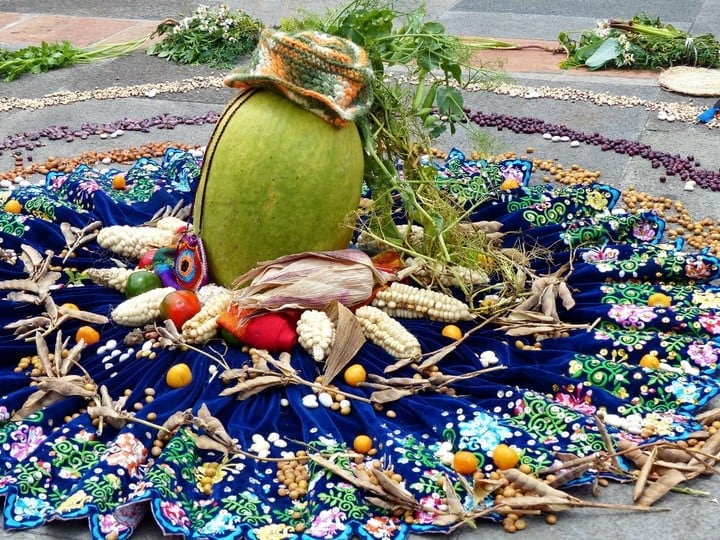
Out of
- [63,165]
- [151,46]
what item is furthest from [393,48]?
[151,46]

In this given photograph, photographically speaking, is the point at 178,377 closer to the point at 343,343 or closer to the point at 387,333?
the point at 343,343

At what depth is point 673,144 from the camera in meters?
5.92

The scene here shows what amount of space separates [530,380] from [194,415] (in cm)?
127

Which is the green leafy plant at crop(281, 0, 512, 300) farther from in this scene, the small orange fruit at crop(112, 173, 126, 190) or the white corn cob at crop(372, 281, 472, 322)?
the small orange fruit at crop(112, 173, 126, 190)

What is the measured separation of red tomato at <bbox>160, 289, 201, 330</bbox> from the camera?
12.3 ft

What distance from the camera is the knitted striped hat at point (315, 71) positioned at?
360 cm

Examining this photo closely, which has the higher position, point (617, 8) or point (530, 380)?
point (617, 8)

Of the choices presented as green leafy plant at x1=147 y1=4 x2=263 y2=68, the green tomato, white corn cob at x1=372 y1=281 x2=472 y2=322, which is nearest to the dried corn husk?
white corn cob at x1=372 y1=281 x2=472 y2=322

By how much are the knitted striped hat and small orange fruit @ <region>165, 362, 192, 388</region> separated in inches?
45.2

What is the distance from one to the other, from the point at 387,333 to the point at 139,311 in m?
1.04

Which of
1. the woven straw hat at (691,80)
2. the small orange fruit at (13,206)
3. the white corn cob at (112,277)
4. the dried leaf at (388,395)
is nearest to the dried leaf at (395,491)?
the dried leaf at (388,395)

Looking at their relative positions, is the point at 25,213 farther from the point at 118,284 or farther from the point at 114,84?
the point at 114,84

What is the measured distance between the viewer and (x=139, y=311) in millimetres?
3795

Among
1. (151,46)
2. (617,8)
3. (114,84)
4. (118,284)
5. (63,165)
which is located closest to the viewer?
(118,284)
